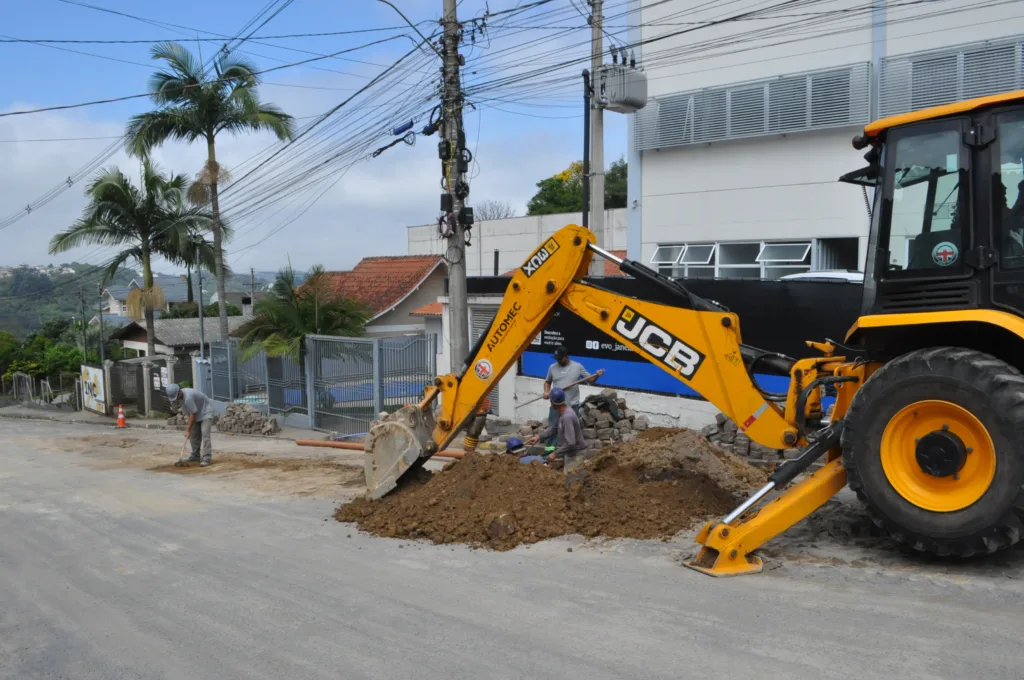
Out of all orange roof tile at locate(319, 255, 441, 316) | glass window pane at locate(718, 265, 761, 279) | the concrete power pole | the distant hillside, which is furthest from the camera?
the distant hillside

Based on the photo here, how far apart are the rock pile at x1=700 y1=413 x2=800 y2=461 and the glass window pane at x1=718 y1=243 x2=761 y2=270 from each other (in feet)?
34.2

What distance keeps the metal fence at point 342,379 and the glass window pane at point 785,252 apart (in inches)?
358

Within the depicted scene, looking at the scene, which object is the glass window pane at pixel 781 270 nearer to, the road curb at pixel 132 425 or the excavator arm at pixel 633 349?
the road curb at pixel 132 425

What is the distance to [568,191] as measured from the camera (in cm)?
6262

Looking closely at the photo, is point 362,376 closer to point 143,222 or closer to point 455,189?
point 455,189

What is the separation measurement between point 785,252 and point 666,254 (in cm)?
348

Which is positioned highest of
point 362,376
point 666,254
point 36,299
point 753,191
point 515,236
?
point 515,236

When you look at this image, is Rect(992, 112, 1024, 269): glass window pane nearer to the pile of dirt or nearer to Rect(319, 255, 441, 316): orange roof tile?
the pile of dirt

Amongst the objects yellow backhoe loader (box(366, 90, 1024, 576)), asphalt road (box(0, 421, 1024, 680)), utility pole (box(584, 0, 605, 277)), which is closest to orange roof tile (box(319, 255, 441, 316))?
utility pole (box(584, 0, 605, 277))

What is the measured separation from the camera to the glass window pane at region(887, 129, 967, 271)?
6.10 m

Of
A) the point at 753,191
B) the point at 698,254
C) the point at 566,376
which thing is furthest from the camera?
the point at 698,254

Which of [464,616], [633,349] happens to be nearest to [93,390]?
[633,349]

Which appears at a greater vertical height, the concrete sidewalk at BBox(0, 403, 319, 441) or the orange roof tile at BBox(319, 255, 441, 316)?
the orange roof tile at BBox(319, 255, 441, 316)

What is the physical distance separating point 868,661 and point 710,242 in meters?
18.5
